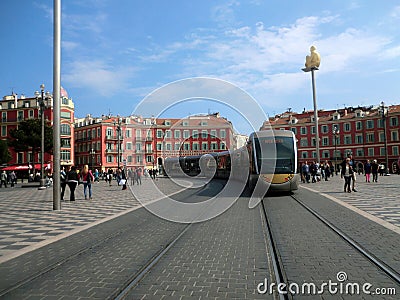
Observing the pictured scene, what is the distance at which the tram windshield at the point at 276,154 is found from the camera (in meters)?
17.2

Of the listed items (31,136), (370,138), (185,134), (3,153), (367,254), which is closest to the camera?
(367,254)

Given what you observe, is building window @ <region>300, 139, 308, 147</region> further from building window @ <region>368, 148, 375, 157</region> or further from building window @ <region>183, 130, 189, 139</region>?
building window @ <region>183, 130, 189, 139</region>

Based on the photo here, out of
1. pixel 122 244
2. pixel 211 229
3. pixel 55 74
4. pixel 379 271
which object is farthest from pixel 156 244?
pixel 55 74

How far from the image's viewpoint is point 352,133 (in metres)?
77.6

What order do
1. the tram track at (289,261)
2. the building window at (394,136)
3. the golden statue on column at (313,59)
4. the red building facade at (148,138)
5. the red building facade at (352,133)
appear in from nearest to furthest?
the tram track at (289,261), the red building facade at (148,138), the golden statue on column at (313,59), the building window at (394,136), the red building facade at (352,133)

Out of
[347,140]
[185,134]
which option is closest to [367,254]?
[185,134]

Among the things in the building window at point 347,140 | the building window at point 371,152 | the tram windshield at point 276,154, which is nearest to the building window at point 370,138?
the building window at point 371,152

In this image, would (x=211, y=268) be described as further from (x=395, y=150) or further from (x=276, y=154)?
(x=395, y=150)

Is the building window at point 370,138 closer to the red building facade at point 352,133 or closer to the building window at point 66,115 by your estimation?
the red building facade at point 352,133

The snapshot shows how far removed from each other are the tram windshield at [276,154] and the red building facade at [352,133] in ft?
180

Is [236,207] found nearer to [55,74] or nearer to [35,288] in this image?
[55,74]

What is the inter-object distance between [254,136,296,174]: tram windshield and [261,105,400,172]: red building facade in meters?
54.7

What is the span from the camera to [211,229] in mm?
9195

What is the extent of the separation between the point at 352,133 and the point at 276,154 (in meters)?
66.9
